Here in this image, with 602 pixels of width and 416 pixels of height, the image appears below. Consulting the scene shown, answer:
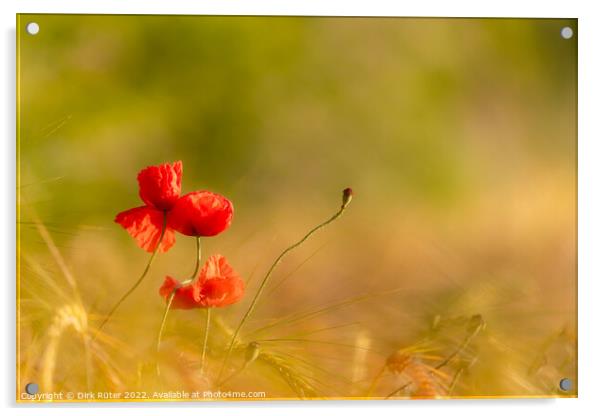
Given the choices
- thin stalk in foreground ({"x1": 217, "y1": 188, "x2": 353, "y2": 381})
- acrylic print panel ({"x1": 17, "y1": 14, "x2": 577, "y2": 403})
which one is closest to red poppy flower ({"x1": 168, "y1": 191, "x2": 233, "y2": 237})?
acrylic print panel ({"x1": 17, "y1": 14, "x2": 577, "y2": 403})

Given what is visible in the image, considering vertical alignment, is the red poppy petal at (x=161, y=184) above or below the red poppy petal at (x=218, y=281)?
above

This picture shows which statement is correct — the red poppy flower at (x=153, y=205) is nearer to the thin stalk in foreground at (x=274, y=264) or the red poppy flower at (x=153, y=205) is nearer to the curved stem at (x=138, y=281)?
the curved stem at (x=138, y=281)

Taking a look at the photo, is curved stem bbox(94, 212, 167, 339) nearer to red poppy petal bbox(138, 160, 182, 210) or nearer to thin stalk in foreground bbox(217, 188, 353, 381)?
red poppy petal bbox(138, 160, 182, 210)

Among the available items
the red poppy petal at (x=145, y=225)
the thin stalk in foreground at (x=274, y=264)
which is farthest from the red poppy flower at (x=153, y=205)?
the thin stalk in foreground at (x=274, y=264)

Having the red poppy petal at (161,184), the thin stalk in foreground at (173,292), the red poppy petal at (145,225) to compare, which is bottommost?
the thin stalk in foreground at (173,292)

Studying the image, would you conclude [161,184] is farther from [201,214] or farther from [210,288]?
[210,288]

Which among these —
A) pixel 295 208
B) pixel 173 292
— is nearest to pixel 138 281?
pixel 173 292

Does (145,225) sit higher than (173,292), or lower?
higher

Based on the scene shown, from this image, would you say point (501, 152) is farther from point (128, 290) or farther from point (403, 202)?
point (128, 290)
